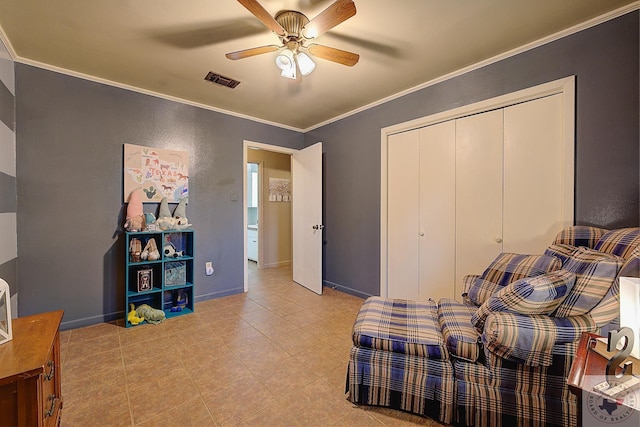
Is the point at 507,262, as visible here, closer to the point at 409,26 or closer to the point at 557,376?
the point at 557,376

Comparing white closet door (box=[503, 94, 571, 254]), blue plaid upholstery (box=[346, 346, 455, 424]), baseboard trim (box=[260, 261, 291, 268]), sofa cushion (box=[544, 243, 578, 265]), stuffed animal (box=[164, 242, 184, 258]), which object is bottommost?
baseboard trim (box=[260, 261, 291, 268])

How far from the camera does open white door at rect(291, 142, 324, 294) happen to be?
3.74 m

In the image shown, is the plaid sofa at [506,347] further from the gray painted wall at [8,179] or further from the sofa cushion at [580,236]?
the gray painted wall at [8,179]

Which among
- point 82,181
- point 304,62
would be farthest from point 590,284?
point 82,181

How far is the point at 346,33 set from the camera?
2006 millimetres

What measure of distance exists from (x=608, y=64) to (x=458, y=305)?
1899 mm

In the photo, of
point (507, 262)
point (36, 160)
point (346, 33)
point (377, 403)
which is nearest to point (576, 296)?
point (507, 262)

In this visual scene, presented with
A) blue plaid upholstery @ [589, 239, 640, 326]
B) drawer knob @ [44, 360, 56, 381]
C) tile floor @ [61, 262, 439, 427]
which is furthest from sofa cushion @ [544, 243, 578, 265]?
drawer knob @ [44, 360, 56, 381]

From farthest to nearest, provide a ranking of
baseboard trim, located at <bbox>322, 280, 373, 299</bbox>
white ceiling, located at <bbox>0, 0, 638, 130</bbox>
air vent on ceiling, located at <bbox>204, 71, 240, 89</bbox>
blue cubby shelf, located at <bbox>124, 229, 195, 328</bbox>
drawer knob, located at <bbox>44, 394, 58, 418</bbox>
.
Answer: baseboard trim, located at <bbox>322, 280, 373, 299</bbox>
blue cubby shelf, located at <bbox>124, 229, 195, 328</bbox>
air vent on ceiling, located at <bbox>204, 71, 240, 89</bbox>
white ceiling, located at <bbox>0, 0, 638, 130</bbox>
drawer knob, located at <bbox>44, 394, 58, 418</bbox>

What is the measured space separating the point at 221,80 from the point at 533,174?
2.91 metres

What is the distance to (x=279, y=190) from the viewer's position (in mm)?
5582

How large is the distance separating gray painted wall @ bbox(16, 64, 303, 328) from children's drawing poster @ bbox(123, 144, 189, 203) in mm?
75

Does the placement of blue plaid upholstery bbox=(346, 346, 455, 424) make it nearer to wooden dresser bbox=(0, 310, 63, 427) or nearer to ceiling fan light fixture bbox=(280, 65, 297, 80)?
wooden dresser bbox=(0, 310, 63, 427)

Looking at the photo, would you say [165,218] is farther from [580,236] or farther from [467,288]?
[580,236]
